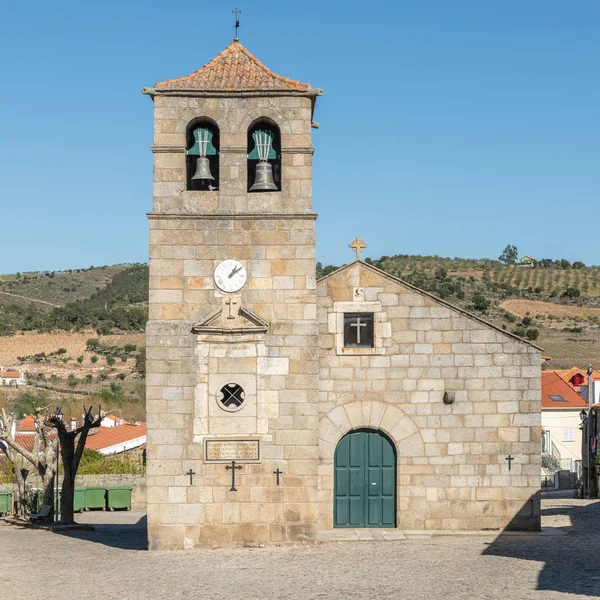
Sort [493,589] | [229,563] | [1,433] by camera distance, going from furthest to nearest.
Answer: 1. [1,433]
2. [229,563]
3. [493,589]

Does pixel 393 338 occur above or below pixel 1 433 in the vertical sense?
above

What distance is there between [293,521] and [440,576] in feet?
11.2

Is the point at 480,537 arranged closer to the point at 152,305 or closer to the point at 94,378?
the point at 152,305

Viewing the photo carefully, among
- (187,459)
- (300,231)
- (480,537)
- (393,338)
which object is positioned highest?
(300,231)

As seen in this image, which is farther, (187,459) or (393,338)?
(393,338)

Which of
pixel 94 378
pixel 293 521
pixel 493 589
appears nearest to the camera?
pixel 493 589

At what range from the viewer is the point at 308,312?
16.3m

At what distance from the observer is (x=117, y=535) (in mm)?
19578

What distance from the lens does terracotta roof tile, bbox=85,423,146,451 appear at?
4138 centimetres

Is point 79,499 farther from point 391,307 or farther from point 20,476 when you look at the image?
point 391,307

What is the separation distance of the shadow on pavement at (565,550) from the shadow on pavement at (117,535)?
6.15m

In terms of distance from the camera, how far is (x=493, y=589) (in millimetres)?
12266

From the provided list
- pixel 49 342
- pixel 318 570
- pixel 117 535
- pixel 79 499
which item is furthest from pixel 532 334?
pixel 318 570

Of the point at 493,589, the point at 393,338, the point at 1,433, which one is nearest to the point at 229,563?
the point at 493,589
